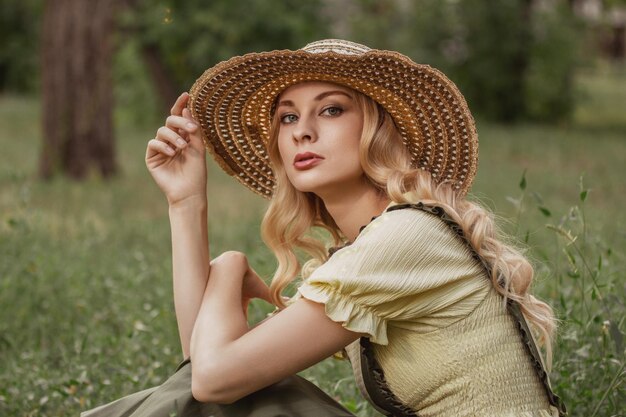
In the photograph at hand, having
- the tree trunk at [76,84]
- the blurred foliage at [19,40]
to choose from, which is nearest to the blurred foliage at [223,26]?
the tree trunk at [76,84]

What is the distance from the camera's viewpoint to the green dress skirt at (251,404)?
2.72 meters

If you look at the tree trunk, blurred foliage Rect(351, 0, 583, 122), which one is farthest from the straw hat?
blurred foliage Rect(351, 0, 583, 122)

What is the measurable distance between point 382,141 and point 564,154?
1191 centimetres

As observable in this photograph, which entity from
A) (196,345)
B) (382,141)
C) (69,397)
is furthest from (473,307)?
(69,397)

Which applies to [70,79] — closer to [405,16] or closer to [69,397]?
[69,397]

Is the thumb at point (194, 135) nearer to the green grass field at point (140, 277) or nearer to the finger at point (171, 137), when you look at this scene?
the finger at point (171, 137)

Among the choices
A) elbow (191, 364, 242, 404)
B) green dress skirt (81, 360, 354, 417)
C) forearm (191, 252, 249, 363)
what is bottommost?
green dress skirt (81, 360, 354, 417)

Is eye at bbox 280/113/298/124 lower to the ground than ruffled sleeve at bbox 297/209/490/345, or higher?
higher

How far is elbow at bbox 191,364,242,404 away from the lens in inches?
103

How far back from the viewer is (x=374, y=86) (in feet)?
9.52

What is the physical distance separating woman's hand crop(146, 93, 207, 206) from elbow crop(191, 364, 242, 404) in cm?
70

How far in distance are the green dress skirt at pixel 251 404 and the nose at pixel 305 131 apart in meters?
0.67

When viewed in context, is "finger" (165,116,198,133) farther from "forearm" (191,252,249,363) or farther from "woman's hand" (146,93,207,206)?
"forearm" (191,252,249,363)

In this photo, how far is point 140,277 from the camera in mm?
5543
